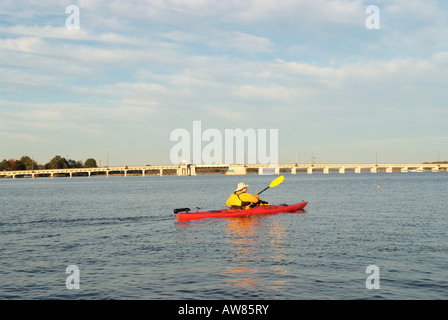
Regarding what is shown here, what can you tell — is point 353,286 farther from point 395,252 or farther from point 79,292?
point 79,292

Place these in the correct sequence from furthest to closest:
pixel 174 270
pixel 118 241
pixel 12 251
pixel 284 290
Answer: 1. pixel 118 241
2. pixel 12 251
3. pixel 174 270
4. pixel 284 290

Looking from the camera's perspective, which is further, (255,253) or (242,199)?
(242,199)

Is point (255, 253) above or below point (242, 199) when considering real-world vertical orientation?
below

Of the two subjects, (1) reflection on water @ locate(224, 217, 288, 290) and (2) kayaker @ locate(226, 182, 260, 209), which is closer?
(1) reflection on water @ locate(224, 217, 288, 290)

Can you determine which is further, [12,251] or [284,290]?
[12,251]

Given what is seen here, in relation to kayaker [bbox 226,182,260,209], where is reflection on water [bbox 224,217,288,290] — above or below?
below

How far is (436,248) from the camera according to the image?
19.5m

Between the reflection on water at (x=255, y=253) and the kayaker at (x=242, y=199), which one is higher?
the kayaker at (x=242, y=199)

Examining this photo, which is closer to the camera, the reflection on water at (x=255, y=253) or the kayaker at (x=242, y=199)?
the reflection on water at (x=255, y=253)
